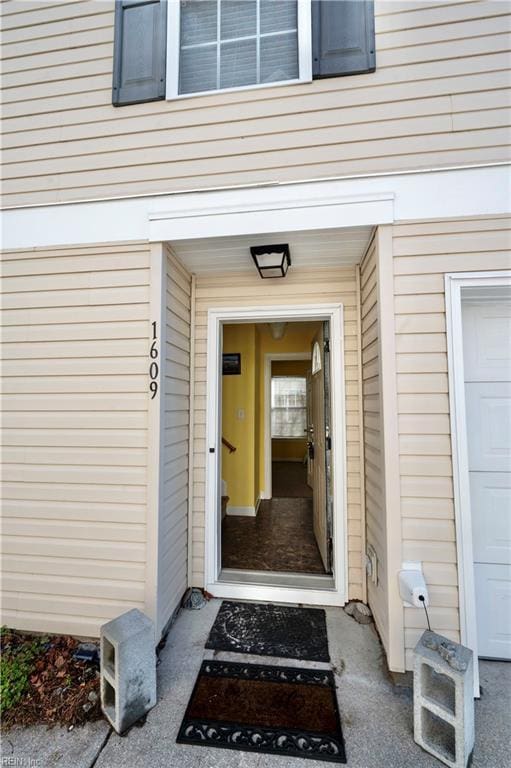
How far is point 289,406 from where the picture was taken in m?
7.80

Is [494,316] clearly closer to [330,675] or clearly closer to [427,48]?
[427,48]

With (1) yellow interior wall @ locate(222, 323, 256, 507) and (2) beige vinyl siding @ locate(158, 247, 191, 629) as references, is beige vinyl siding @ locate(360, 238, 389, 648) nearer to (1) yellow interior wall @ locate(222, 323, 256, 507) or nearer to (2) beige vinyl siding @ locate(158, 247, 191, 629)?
(2) beige vinyl siding @ locate(158, 247, 191, 629)

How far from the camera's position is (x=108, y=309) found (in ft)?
6.93

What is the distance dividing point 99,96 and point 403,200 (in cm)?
206

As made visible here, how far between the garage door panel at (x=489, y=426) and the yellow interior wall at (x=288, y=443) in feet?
18.7

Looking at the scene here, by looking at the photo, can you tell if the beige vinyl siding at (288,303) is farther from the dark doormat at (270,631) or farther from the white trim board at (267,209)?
the white trim board at (267,209)

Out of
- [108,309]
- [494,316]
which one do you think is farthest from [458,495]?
[108,309]

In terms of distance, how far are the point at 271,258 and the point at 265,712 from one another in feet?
7.84

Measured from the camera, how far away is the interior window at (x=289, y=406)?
7.71 meters

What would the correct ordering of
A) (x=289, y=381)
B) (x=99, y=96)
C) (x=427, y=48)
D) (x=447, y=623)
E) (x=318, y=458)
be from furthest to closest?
(x=289, y=381) < (x=318, y=458) < (x=99, y=96) < (x=427, y=48) < (x=447, y=623)

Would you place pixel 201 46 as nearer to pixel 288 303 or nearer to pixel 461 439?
pixel 288 303

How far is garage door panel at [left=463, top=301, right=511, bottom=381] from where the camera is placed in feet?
6.33

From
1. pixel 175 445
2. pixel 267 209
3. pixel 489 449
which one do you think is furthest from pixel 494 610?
pixel 267 209

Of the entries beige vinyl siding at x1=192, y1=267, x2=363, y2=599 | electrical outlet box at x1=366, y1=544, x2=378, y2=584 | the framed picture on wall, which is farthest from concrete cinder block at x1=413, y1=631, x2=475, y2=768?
the framed picture on wall
